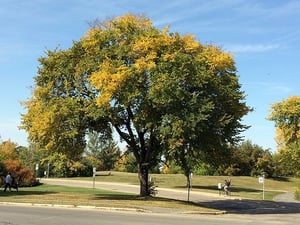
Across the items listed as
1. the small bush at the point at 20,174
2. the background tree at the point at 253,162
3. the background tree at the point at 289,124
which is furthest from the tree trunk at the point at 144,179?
the background tree at the point at 253,162

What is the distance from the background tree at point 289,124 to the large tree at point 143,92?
28.9 meters

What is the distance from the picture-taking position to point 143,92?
2725 centimetres

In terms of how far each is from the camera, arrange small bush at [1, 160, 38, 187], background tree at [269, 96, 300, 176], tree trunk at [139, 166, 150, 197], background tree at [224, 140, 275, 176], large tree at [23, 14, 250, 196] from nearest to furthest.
→ large tree at [23, 14, 250, 196] < tree trunk at [139, 166, 150, 197] < small bush at [1, 160, 38, 187] < background tree at [269, 96, 300, 176] < background tree at [224, 140, 275, 176]

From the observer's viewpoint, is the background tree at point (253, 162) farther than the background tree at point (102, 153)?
No

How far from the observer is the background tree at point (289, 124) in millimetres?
56412

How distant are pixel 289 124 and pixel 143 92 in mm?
35757

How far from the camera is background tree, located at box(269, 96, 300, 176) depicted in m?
56.4

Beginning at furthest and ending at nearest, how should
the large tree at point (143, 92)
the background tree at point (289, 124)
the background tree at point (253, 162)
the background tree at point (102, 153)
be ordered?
the background tree at point (102, 153), the background tree at point (253, 162), the background tree at point (289, 124), the large tree at point (143, 92)

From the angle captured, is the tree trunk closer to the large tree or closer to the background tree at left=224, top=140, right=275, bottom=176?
the large tree

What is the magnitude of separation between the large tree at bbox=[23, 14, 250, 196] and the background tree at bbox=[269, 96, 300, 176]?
28.9m

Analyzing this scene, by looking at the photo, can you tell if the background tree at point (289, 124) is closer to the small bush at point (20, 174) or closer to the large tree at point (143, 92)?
the large tree at point (143, 92)

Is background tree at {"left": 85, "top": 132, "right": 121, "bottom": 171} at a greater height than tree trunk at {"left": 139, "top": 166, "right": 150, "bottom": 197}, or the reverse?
background tree at {"left": 85, "top": 132, "right": 121, "bottom": 171}

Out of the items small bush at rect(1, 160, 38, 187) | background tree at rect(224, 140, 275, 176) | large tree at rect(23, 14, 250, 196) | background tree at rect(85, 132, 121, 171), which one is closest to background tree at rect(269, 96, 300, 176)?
background tree at rect(224, 140, 275, 176)

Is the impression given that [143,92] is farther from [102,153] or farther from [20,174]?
[102,153]
